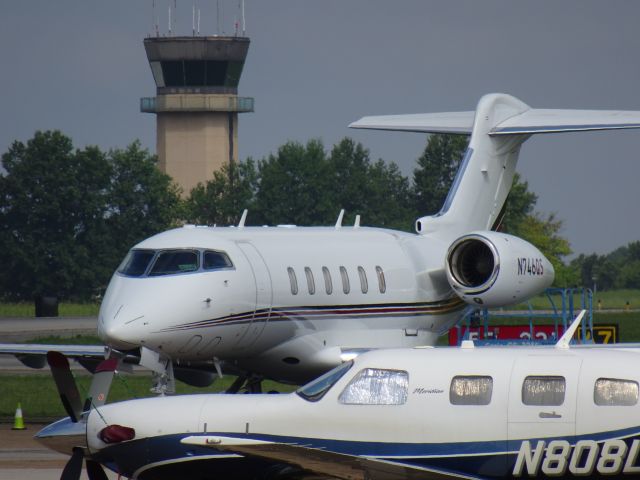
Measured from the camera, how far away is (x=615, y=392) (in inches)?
583

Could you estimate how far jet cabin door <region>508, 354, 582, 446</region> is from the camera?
14805 millimetres

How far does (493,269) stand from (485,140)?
454 centimetres

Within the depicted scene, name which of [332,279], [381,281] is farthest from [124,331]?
[381,281]

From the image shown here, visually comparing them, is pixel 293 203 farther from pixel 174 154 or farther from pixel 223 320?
pixel 223 320

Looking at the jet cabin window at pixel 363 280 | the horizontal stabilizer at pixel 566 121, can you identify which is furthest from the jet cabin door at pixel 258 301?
the horizontal stabilizer at pixel 566 121

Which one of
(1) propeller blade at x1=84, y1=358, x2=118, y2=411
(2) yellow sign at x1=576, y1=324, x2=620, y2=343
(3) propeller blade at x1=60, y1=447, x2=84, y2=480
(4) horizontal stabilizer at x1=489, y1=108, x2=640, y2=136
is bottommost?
(2) yellow sign at x1=576, y1=324, x2=620, y2=343

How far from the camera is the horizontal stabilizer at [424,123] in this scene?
30719 mm

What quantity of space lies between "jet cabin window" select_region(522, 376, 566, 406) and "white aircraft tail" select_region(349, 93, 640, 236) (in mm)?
14323

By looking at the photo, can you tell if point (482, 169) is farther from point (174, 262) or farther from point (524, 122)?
point (174, 262)

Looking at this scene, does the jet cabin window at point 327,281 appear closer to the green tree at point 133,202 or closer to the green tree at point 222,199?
the green tree at point 133,202

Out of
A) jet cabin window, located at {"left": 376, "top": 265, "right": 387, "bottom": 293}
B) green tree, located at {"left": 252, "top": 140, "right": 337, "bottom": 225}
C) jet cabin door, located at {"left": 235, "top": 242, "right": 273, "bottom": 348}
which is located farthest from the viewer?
green tree, located at {"left": 252, "top": 140, "right": 337, "bottom": 225}

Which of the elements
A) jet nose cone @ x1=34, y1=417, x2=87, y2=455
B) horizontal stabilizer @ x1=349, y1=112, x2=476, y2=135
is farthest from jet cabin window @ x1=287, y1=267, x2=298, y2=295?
jet nose cone @ x1=34, y1=417, x2=87, y2=455

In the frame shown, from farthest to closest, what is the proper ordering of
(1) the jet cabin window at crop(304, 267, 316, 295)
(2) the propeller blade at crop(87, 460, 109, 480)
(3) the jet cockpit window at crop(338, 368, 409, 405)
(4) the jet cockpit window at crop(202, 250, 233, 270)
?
(1) the jet cabin window at crop(304, 267, 316, 295) → (4) the jet cockpit window at crop(202, 250, 233, 270) → (2) the propeller blade at crop(87, 460, 109, 480) → (3) the jet cockpit window at crop(338, 368, 409, 405)

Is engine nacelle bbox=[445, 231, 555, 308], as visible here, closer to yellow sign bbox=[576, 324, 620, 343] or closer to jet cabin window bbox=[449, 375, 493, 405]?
yellow sign bbox=[576, 324, 620, 343]
